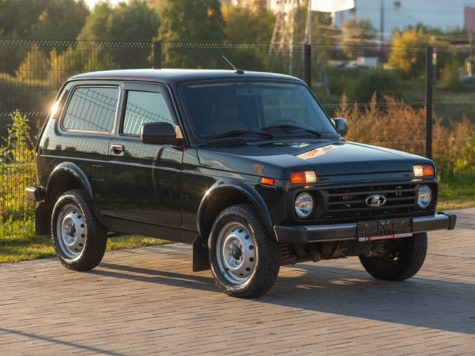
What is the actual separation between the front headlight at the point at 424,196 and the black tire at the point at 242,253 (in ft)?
4.58

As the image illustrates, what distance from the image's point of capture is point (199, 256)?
1080cm

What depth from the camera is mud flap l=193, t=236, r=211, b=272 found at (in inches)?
424

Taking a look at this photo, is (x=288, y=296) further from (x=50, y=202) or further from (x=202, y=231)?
(x=50, y=202)

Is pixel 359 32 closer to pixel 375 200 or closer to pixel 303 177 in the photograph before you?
pixel 375 200

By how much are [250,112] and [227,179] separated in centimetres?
109

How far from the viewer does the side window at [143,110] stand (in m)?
11.2

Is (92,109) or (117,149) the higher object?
(92,109)

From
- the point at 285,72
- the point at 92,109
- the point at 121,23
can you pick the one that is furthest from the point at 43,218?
the point at 121,23

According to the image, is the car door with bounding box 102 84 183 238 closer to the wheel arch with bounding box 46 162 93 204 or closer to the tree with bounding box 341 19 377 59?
the wheel arch with bounding box 46 162 93 204

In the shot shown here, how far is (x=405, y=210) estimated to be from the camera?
10609 millimetres

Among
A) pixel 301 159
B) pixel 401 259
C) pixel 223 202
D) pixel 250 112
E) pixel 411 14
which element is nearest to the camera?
pixel 301 159

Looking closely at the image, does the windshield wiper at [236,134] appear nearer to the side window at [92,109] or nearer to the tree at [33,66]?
the side window at [92,109]

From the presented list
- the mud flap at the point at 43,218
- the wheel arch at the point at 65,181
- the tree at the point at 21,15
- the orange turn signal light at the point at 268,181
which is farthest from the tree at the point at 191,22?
the orange turn signal light at the point at 268,181

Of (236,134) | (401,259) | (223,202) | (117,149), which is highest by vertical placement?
(236,134)
